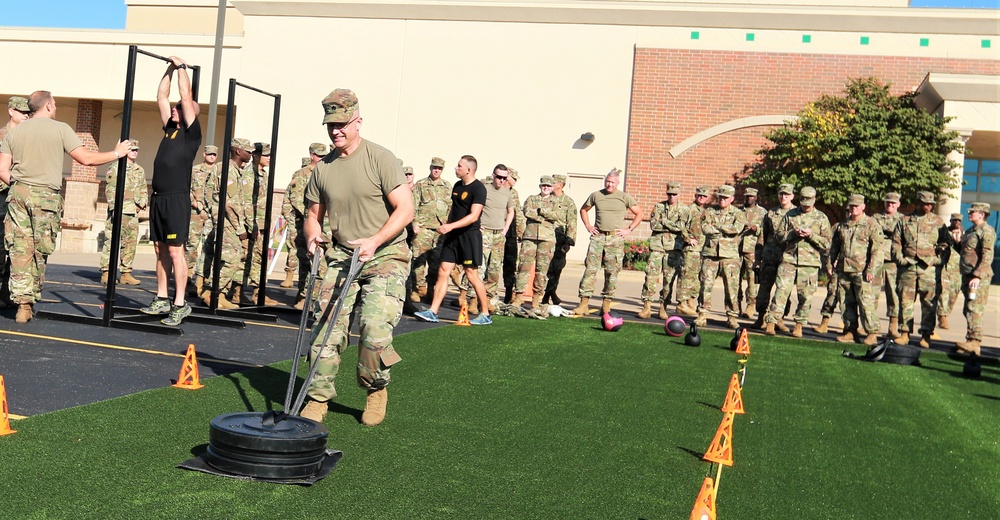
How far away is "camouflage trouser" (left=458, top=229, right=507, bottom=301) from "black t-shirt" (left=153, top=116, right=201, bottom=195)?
18.2ft

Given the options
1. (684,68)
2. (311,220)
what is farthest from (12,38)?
(311,220)

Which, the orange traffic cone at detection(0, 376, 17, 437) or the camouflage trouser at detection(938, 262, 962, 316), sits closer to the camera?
the orange traffic cone at detection(0, 376, 17, 437)

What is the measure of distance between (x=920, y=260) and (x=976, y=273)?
2.48ft

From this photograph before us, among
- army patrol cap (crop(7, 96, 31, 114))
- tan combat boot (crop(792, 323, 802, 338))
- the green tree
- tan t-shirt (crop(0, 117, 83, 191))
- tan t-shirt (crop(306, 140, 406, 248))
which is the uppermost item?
the green tree

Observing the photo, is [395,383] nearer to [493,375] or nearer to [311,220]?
[493,375]

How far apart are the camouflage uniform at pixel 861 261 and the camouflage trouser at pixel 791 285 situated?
1.30 feet

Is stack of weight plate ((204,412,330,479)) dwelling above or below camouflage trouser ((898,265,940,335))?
below

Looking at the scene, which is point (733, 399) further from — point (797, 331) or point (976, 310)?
point (976, 310)

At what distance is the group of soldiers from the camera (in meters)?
13.5

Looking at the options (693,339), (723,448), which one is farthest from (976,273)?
(723,448)

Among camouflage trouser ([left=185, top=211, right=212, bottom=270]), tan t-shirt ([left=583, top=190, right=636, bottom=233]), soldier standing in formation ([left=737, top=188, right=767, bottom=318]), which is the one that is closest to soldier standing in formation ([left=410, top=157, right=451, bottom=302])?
tan t-shirt ([left=583, top=190, right=636, bottom=233])

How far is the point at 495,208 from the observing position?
1427cm

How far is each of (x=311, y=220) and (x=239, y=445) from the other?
1989mm

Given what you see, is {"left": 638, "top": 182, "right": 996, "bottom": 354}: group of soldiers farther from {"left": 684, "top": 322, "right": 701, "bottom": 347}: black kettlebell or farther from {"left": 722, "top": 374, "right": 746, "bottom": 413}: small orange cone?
{"left": 722, "top": 374, "right": 746, "bottom": 413}: small orange cone
